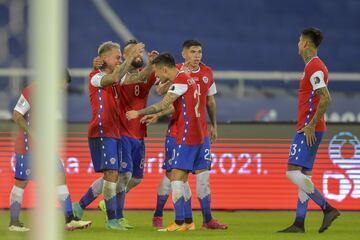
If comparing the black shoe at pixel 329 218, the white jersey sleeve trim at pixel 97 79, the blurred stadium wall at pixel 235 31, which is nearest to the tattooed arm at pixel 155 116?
the white jersey sleeve trim at pixel 97 79

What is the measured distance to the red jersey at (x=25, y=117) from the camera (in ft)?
27.7

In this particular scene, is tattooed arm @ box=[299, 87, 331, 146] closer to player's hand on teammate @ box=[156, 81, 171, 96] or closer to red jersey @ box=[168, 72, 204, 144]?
red jersey @ box=[168, 72, 204, 144]

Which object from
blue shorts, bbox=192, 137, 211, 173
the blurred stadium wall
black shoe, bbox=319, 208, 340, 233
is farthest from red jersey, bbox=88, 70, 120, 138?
the blurred stadium wall

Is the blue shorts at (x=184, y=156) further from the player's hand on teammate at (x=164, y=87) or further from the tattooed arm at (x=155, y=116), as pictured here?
the player's hand on teammate at (x=164, y=87)

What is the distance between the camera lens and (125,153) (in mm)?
9484

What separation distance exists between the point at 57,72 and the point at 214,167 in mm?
7450

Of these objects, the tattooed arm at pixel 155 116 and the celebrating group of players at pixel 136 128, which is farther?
the tattooed arm at pixel 155 116

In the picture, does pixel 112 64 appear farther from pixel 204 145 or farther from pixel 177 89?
pixel 204 145

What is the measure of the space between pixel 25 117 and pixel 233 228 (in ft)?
7.27

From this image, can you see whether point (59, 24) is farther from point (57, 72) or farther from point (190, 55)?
point (190, 55)

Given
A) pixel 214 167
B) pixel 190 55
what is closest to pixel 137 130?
pixel 190 55

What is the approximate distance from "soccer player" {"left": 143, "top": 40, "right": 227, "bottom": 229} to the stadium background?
4.42 ft

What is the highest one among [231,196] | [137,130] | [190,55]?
[190,55]

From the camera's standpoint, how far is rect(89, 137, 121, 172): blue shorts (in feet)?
29.5
